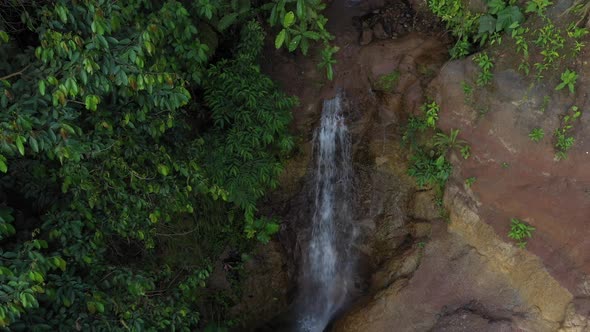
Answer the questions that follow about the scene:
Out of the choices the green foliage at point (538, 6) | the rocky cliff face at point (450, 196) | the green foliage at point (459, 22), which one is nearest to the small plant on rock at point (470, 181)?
the rocky cliff face at point (450, 196)

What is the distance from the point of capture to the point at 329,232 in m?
8.37

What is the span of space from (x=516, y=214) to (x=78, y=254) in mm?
6002

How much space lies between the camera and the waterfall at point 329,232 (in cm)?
777

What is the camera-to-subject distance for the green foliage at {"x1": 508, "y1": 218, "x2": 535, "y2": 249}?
6.10 meters

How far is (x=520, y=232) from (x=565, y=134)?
158 cm

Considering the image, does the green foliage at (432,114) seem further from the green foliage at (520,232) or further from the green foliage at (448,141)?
the green foliage at (520,232)

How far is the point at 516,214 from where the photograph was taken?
20.5 ft

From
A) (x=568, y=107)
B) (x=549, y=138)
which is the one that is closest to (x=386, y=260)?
(x=549, y=138)

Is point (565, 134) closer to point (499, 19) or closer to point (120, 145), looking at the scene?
point (499, 19)

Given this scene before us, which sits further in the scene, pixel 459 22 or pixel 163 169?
pixel 459 22

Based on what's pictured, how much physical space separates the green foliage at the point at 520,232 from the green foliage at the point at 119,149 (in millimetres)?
3646

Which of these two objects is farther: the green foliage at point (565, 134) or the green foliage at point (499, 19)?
the green foliage at point (499, 19)

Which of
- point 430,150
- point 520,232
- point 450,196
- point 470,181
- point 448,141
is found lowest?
point 520,232

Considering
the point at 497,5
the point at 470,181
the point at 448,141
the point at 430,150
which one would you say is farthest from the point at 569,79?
the point at 430,150
